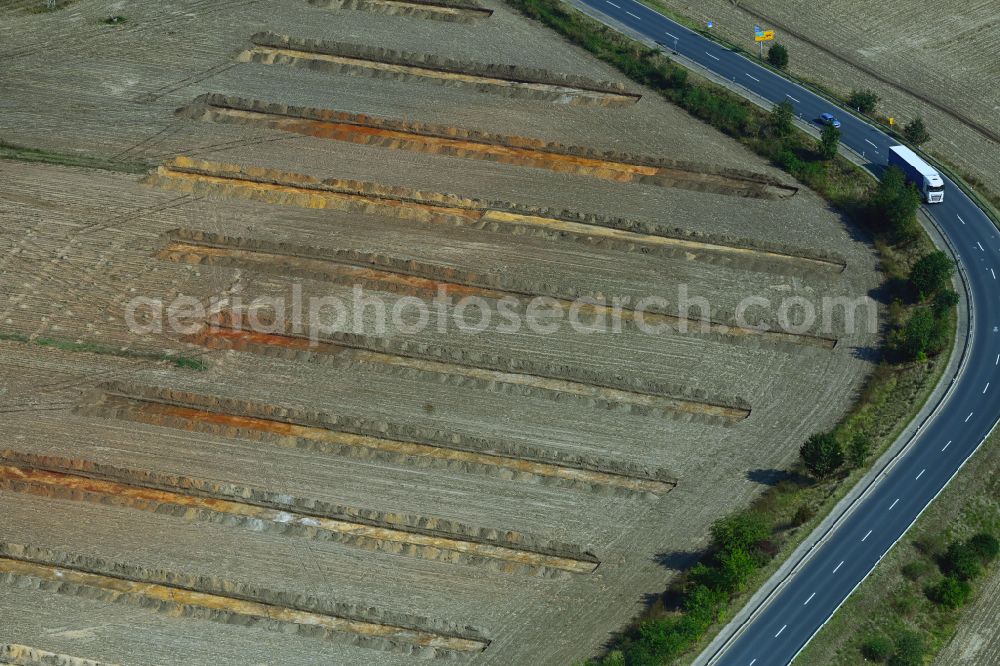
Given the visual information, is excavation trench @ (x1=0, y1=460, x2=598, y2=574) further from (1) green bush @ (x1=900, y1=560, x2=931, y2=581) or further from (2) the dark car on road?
(2) the dark car on road

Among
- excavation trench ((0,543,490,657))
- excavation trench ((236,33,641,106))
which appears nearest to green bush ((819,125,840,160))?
excavation trench ((236,33,641,106))

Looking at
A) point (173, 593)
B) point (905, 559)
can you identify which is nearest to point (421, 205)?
point (173, 593)

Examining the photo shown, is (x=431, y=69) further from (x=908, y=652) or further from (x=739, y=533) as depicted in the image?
(x=908, y=652)

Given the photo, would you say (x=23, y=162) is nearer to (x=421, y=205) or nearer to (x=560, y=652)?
(x=421, y=205)

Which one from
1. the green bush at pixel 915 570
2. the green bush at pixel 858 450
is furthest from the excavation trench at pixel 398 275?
the green bush at pixel 915 570

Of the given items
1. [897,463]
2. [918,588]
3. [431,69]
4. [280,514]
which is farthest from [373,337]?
[918,588]
